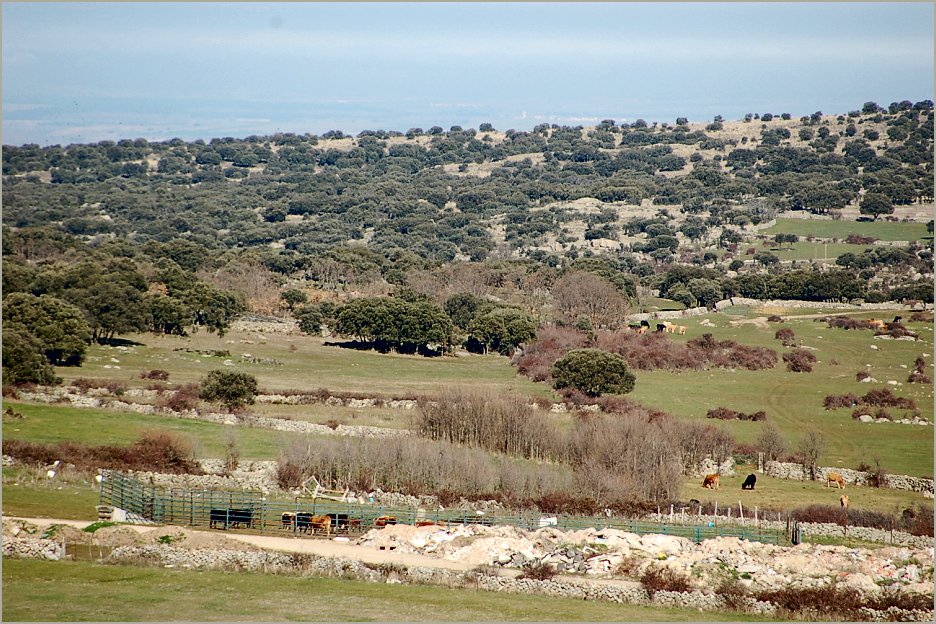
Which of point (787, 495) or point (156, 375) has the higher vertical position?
point (156, 375)

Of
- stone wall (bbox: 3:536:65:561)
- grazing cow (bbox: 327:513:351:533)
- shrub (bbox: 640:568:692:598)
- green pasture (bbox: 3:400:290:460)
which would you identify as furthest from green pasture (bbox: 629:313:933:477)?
stone wall (bbox: 3:536:65:561)

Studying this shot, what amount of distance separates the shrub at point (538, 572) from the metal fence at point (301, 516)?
4.51 meters

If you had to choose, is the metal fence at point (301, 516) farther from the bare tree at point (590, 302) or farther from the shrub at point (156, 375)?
the bare tree at point (590, 302)

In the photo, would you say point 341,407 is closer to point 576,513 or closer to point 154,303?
point 576,513

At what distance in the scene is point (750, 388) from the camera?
62656 millimetres

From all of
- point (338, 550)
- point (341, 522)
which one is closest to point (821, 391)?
point (341, 522)

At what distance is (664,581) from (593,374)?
102ft

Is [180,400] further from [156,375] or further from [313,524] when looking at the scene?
[313,524]

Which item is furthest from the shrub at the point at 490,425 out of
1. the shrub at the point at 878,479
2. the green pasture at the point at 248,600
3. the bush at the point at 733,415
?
the green pasture at the point at 248,600

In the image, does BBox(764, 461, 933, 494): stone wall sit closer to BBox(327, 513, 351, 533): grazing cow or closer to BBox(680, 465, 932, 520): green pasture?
BBox(680, 465, 932, 520): green pasture

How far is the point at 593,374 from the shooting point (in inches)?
2282

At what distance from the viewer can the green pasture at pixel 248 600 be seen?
22.9 meters

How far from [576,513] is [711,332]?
49.1 m

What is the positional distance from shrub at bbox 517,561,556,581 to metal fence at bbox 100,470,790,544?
4.51m
